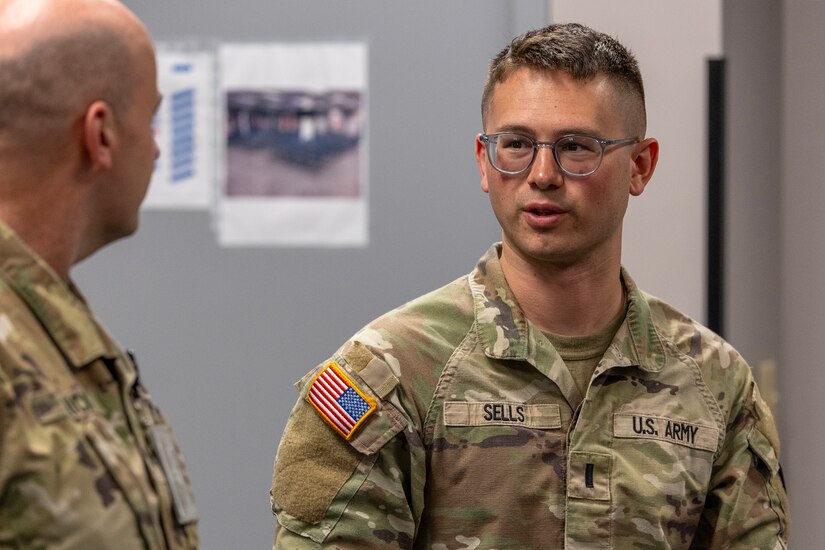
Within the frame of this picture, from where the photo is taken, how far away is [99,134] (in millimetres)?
959

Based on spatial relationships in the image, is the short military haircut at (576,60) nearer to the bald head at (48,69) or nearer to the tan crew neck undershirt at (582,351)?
the tan crew neck undershirt at (582,351)

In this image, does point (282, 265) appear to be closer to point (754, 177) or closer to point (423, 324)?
point (423, 324)

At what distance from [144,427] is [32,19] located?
371 millimetres

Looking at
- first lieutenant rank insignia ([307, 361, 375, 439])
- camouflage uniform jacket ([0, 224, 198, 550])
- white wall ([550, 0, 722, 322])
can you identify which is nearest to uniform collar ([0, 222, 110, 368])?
camouflage uniform jacket ([0, 224, 198, 550])

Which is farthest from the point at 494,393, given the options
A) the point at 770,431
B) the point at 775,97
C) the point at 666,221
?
the point at 775,97

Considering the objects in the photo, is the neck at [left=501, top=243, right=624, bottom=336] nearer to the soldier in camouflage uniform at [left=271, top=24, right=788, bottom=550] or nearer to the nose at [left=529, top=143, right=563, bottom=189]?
the soldier in camouflage uniform at [left=271, top=24, right=788, bottom=550]

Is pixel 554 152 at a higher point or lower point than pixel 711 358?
higher

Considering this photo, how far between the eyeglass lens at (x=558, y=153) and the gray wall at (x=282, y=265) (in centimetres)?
82

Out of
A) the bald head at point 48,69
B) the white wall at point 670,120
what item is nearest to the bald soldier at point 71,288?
the bald head at point 48,69

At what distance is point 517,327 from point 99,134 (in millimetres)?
628

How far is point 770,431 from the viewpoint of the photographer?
4.81 feet

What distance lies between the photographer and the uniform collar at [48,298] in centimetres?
93

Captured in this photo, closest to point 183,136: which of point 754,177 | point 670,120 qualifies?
point 670,120

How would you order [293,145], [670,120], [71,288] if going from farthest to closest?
[293,145]
[670,120]
[71,288]
